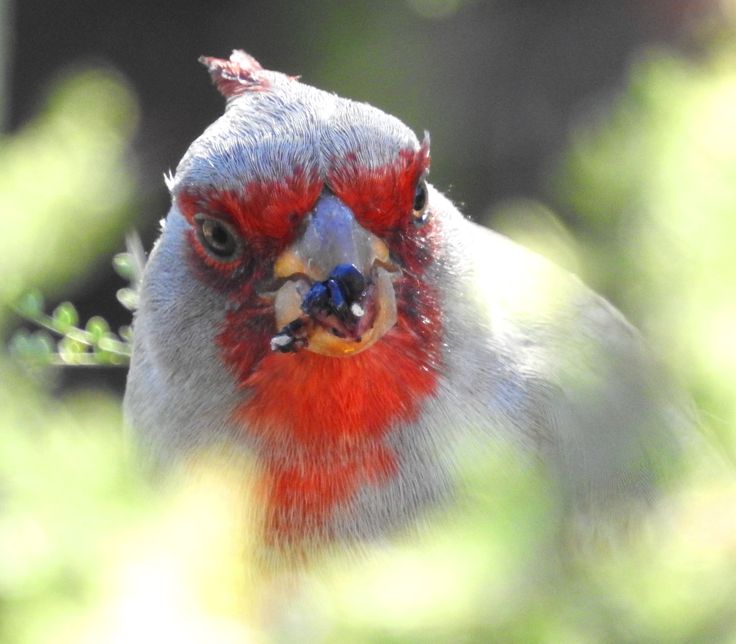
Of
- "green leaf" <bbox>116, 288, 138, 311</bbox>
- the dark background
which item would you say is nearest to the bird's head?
"green leaf" <bbox>116, 288, 138, 311</bbox>

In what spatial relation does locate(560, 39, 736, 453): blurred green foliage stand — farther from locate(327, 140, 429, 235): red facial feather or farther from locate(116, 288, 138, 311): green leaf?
locate(116, 288, 138, 311): green leaf

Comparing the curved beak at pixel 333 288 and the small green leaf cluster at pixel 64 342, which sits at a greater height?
the curved beak at pixel 333 288

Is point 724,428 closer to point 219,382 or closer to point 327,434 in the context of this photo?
point 327,434

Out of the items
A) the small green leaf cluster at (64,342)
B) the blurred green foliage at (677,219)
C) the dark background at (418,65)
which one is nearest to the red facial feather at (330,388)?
the small green leaf cluster at (64,342)

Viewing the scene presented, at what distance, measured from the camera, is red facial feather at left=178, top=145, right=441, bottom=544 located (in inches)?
81.0

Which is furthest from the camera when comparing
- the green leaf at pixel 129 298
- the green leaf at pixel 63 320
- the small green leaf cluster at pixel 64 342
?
the green leaf at pixel 129 298

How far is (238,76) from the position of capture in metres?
2.30

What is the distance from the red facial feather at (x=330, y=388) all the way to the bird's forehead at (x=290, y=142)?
0.13 ft

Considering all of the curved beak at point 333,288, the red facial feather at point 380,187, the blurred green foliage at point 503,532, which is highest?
the red facial feather at point 380,187

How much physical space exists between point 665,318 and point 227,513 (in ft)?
1.29

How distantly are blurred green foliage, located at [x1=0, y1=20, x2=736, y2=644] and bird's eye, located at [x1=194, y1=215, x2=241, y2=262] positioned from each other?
3.03 ft

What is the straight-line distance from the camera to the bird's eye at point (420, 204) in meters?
2.12

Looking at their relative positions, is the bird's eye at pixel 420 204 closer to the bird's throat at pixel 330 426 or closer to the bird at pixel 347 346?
the bird at pixel 347 346

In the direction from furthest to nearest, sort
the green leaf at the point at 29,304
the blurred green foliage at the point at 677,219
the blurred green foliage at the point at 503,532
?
1. the green leaf at the point at 29,304
2. the blurred green foliage at the point at 677,219
3. the blurred green foliage at the point at 503,532
